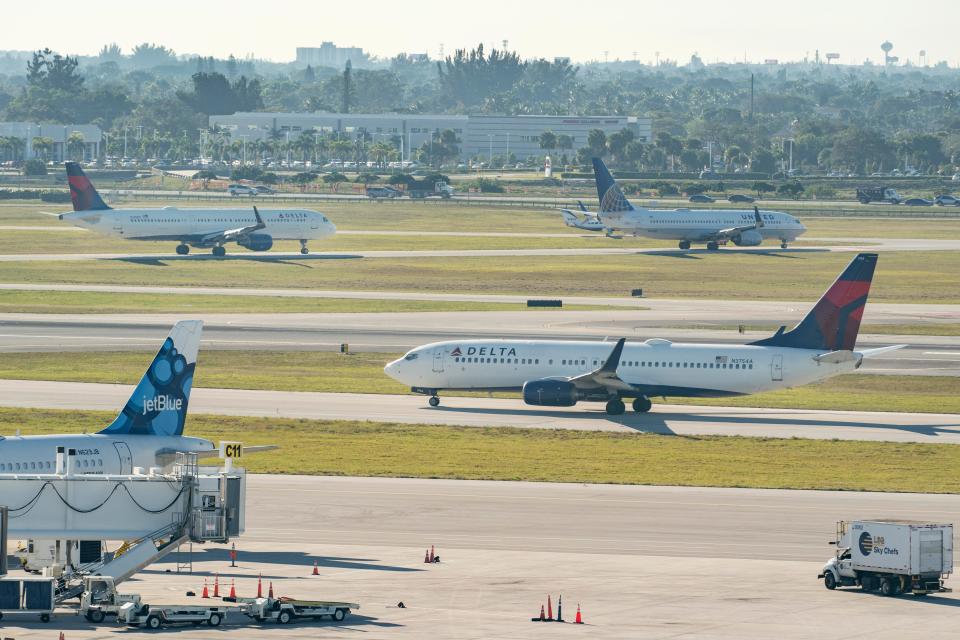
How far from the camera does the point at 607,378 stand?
79.1 metres

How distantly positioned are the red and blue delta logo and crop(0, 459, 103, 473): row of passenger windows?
22630mm

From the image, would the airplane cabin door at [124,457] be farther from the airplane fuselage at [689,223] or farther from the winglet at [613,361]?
the airplane fuselage at [689,223]

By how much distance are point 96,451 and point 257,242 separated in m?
123

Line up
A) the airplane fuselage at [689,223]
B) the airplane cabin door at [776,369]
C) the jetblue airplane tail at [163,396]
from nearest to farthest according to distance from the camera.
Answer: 1. the jetblue airplane tail at [163,396]
2. the airplane cabin door at [776,369]
3. the airplane fuselage at [689,223]

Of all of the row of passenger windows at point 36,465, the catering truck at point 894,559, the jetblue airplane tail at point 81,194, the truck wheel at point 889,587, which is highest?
the jetblue airplane tail at point 81,194

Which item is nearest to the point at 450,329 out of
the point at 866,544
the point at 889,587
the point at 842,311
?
the point at 842,311

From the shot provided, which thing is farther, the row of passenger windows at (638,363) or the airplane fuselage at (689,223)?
the airplane fuselage at (689,223)

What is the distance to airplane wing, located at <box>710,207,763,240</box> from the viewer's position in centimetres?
18638

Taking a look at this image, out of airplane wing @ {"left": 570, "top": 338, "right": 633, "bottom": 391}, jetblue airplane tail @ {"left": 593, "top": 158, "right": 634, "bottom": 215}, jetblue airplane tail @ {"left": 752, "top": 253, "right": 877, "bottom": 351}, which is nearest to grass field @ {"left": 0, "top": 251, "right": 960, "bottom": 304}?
jetblue airplane tail @ {"left": 593, "top": 158, "right": 634, "bottom": 215}

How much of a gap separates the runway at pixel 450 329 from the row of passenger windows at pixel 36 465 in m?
53.3

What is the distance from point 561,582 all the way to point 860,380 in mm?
51968

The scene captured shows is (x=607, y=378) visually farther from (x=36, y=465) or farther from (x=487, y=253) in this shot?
(x=487, y=253)

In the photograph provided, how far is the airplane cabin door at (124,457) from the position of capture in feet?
163

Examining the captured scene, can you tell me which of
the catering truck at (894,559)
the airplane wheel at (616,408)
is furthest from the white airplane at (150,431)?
the airplane wheel at (616,408)
